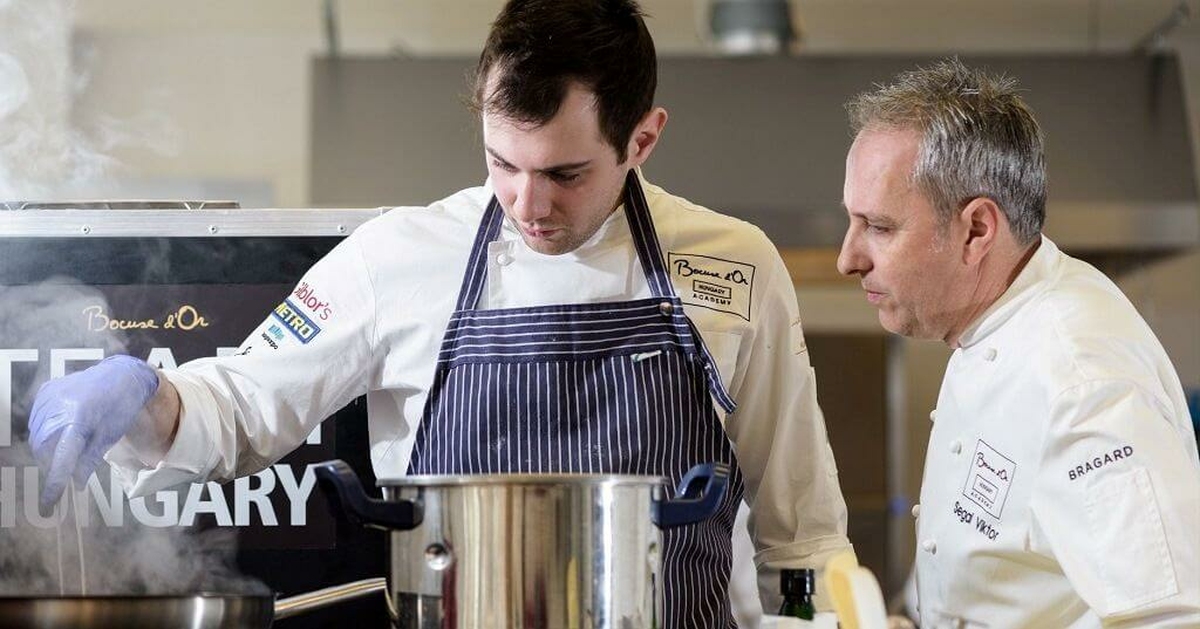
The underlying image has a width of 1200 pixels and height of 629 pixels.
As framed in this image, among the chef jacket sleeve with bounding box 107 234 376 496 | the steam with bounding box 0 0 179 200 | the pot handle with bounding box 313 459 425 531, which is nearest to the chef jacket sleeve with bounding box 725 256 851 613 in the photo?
the chef jacket sleeve with bounding box 107 234 376 496

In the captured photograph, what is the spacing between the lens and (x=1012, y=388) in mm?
1560

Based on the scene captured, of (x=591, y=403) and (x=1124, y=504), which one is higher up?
(x=591, y=403)

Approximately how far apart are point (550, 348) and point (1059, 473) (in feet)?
1.86

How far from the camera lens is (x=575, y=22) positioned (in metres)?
1.60

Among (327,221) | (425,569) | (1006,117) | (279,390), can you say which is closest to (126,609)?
(425,569)

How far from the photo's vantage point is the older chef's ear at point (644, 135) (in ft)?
5.52

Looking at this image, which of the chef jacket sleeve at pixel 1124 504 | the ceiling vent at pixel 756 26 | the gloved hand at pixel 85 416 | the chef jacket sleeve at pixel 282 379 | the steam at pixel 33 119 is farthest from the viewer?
the ceiling vent at pixel 756 26

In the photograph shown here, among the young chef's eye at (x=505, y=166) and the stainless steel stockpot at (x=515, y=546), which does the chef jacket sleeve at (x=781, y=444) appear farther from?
the stainless steel stockpot at (x=515, y=546)

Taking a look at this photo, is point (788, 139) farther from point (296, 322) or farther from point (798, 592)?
point (798, 592)

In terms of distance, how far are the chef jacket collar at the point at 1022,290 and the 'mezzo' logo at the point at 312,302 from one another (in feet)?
2.47

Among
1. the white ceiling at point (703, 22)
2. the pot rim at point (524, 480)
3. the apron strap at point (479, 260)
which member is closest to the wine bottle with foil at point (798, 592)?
the pot rim at point (524, 480)

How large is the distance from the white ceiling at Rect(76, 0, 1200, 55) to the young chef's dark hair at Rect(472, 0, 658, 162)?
3.57 m

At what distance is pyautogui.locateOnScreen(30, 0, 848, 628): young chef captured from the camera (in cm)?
157

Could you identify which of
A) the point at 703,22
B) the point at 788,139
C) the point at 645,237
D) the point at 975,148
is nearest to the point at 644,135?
the point at 645,237
